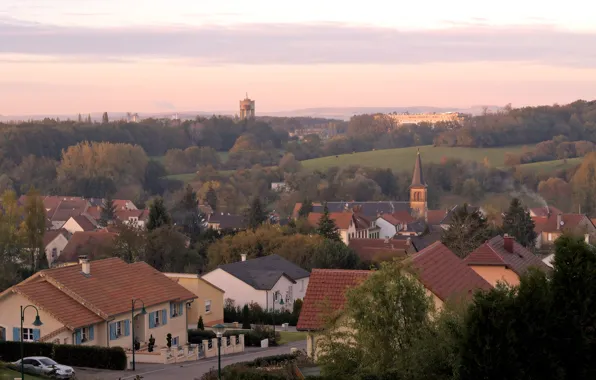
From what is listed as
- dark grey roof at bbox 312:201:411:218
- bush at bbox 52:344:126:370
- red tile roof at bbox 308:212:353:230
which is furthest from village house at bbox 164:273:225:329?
dark grey roof at bbox 312:201:411:218

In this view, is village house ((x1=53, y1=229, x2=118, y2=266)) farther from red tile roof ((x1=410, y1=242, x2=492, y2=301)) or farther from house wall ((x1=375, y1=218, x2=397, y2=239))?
red tile roof ((x1=410, y1=242, x2=492, y2=301))

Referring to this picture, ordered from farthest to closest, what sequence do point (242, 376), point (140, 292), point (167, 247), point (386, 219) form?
point (386, 219) → point (167, 247) → point (140, 292) → point (242, 376)

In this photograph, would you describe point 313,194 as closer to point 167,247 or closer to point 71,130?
point 167,247

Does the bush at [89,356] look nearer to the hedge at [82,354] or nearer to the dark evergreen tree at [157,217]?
the hedge at [82,354]

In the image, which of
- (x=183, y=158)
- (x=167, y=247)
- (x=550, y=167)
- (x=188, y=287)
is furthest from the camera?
(x=183, y=158)

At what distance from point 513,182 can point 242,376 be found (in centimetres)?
12135

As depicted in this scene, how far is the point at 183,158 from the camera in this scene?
179250 millimetres

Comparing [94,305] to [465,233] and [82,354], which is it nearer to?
[82,354]

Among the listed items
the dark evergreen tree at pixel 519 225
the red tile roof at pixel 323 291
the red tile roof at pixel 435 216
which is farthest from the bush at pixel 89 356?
the red tile roof at pixel 435 216

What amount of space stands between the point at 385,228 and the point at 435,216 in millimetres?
14368

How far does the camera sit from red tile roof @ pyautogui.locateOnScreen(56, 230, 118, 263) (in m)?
73.5

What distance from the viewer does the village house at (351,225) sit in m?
99.5

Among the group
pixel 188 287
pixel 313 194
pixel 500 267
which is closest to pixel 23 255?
pixel 188 287

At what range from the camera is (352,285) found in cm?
2906
